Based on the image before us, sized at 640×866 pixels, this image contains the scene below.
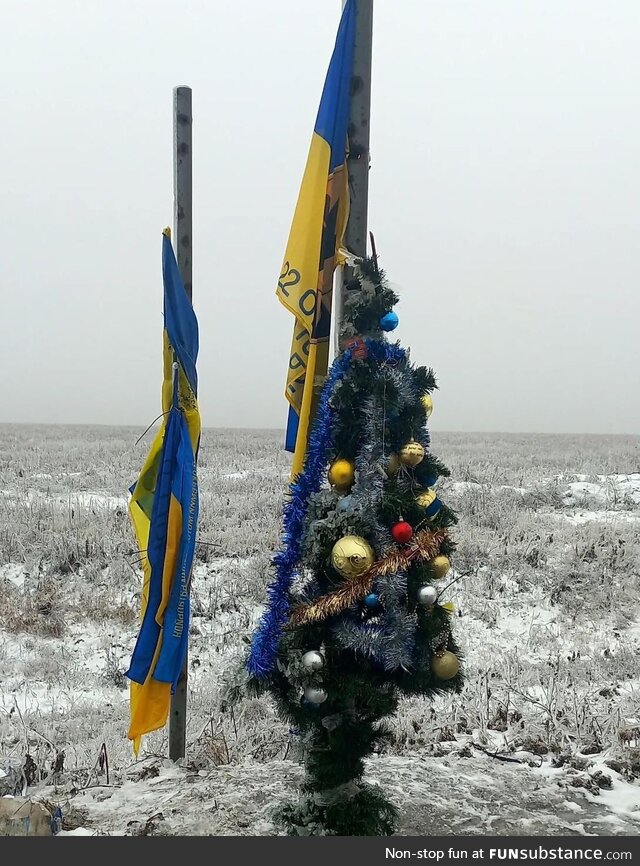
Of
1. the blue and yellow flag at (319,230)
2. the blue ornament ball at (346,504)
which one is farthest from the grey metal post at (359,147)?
the blue ornament ball at (346,504)

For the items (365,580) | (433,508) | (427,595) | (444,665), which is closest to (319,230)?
(433,508)

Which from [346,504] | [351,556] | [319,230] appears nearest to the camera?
[351,556]

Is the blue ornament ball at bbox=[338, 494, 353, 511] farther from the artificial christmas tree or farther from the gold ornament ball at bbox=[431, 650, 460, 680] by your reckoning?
the gold ornament ball at bbox=[431, 650, 460, 680]

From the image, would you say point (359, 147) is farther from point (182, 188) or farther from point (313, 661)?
point (313, 661)

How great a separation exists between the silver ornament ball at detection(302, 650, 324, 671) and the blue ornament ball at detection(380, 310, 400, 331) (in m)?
1.77

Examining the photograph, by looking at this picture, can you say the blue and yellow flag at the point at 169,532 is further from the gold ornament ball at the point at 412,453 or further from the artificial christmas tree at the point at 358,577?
the gold ornament ball at the point at 412,453

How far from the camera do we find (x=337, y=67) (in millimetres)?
3951

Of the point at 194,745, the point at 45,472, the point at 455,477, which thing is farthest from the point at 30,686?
the point at 455,477

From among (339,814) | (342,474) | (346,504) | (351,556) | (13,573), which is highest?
(342,474)

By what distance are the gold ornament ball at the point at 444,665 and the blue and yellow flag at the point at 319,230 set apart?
128 cm

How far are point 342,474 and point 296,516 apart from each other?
13.8 inches

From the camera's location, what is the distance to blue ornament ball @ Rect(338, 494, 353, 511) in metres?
3.52

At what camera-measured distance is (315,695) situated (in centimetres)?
338
